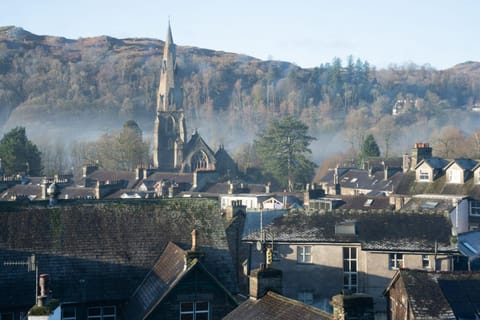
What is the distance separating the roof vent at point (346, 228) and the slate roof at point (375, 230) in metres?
0.18

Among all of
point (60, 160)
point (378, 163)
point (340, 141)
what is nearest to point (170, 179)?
point (378, 163)

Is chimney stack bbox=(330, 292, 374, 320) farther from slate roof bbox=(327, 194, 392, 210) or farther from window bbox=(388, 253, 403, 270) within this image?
slate roof bbox=(327, 194, 392, 210)

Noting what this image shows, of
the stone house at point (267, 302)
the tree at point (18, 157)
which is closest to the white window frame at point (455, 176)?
the stone house at point (267, 302)

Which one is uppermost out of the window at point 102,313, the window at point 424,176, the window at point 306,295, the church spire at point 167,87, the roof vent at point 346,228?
the church spire at point 167,87

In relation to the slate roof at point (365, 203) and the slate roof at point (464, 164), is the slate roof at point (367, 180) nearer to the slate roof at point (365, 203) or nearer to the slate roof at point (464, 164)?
the slate roof at point (365, 203)

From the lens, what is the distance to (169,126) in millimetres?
132875

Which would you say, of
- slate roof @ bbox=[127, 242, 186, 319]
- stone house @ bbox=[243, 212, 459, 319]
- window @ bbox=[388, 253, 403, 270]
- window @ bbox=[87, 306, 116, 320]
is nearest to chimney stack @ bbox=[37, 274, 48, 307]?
slate roof @ bbox=[127, 242, 186, 319]

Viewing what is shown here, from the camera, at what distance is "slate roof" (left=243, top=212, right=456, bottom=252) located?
34.6 metres

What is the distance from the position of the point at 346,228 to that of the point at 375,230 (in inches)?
47.0

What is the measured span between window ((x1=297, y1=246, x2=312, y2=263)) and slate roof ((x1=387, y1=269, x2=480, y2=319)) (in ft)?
32.5

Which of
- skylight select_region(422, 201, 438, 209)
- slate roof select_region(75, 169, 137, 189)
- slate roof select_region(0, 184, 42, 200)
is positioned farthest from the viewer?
slate roof select_region(75, 169, 137, 189)

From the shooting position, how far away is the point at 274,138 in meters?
113

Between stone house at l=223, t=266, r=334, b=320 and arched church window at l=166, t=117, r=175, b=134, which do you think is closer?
stone house at l=223, t=266, r=334, b=320

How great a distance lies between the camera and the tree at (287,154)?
358 feet
